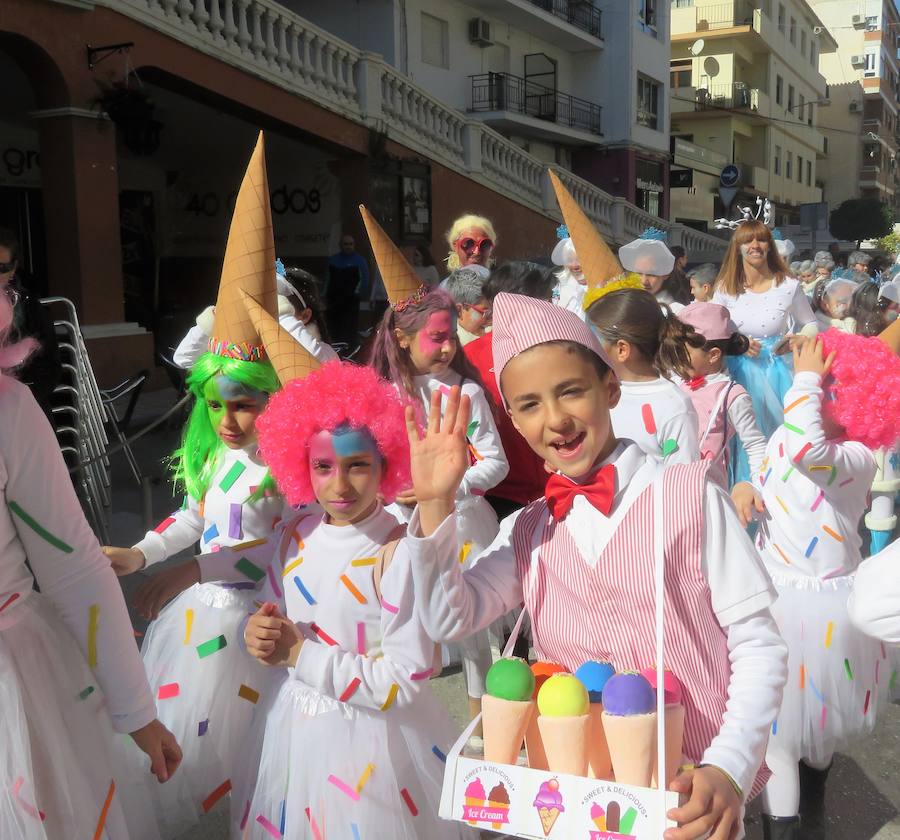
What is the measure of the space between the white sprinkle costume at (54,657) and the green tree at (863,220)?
44.0m

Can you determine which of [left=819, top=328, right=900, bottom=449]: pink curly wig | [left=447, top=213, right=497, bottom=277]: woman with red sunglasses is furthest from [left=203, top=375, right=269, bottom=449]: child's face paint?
[left=447, top=213, right=497, bottom=277]: woman with red sunglasses

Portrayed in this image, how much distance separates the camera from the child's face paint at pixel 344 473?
7.37ft

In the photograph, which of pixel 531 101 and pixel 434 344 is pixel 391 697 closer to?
pixel 434 344

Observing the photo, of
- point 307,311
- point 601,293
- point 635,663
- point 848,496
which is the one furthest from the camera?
point 307,311

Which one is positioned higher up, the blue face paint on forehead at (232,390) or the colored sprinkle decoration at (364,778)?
the blue face paint on forehead at (232,390)

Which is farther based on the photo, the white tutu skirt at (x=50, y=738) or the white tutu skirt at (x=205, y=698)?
the white tutu skirt at (x=205, y=698)

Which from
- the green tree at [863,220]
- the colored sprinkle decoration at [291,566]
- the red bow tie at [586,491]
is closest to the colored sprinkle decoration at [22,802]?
the colored sprinkle decoration at [291,566]

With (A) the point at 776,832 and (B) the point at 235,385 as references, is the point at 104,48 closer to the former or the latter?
(B) the point at 235,385

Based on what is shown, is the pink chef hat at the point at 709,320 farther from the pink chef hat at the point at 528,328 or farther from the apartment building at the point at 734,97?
the apartment building at the point at 734,97

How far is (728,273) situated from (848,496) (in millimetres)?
3559

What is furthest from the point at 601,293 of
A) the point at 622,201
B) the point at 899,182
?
the point at 899,182

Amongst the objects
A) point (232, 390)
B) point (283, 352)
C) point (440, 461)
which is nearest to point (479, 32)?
point (232, 390)

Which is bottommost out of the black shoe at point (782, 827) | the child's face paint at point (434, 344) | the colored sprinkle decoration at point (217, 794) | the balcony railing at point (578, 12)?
the black shoe at point (782, 827)

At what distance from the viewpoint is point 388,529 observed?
2295 millimetres
